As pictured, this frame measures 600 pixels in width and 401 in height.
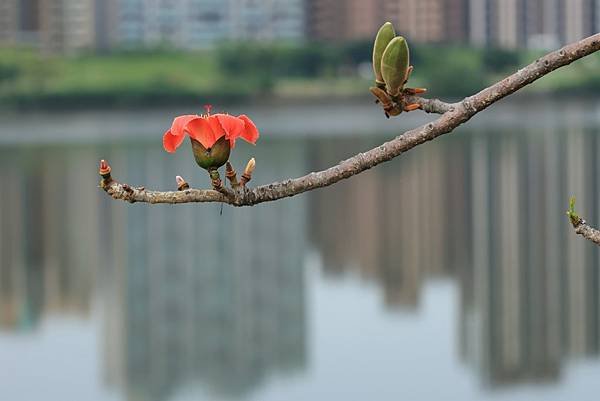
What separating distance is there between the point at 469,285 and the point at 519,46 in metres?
38.5

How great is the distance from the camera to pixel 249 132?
101 centimetres

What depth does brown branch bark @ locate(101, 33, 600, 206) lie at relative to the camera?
1003 millimetres

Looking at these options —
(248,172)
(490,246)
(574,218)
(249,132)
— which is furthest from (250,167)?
(490,246)

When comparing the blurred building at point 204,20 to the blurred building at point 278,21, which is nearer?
the blurred building at point 278,21

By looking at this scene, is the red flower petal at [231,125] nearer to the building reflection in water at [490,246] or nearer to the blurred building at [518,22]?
the building reflection in water at [490,246]

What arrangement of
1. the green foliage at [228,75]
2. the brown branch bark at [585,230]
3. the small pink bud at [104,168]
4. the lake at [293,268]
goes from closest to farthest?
the small pink bud at [104,168]
the brown branch bark at [585,230]
the lake at [293,268]
the green foliage at [228,75]

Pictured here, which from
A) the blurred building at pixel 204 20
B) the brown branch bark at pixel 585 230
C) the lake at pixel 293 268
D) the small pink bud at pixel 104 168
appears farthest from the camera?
the blurred building at pixel 204 20

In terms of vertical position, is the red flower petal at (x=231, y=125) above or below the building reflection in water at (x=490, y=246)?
above

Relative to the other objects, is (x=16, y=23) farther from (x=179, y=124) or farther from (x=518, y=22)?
(x=179, y=124)

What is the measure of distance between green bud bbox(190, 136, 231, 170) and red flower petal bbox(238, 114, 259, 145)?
0.04 meters

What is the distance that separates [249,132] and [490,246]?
58.9 feet

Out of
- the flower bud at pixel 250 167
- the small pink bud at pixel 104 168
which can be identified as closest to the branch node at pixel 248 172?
the flower bud at pixel 250 167

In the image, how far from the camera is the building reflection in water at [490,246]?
1316 centimetres

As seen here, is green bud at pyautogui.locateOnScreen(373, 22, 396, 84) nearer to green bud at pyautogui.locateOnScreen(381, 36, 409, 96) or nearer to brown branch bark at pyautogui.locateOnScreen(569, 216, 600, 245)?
green bud at pyautogui.locateOnScreen(381, 36, 409, 96)
